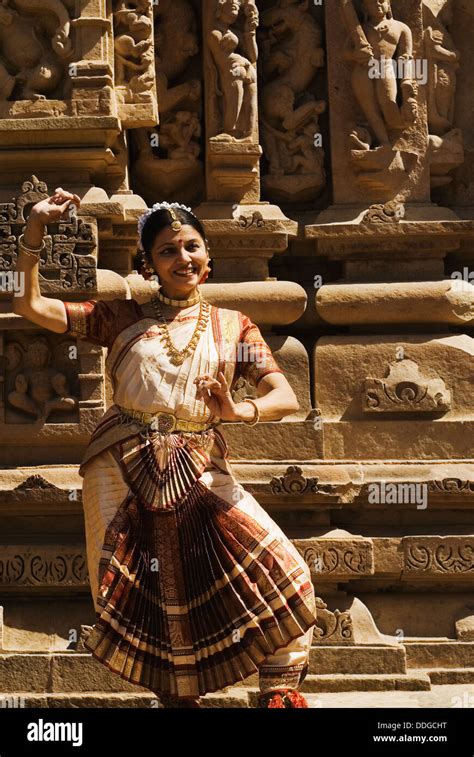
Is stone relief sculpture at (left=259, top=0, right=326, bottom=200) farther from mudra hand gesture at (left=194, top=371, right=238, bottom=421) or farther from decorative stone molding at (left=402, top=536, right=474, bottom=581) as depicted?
mudra hand gesture at (left=194, top=371, right=238, bottom=421)

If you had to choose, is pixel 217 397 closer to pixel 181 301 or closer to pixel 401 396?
pixel 181 301

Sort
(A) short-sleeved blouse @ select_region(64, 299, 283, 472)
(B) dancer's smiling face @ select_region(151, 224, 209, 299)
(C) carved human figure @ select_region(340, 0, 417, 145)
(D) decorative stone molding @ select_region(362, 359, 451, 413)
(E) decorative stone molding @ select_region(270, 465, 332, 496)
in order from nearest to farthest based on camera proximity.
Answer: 1. (A) short-sleeved blouse @ select_region(64, 299, 283, 472)
2. (B) dancer's smiling face @ select_region(151, 224, 209, 299)
3. (E) decorative stone molding @ select_region(270, 465, 332, 496)
4. (D) decorative stone molding @ select_region(362, 359, 451, 413)
5. (C) carved human figure @ select_region(340, 0, 417, 145)

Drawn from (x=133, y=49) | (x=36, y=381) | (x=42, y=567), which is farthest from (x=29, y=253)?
(x=133, y=49)

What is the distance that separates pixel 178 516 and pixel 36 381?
2006 millimetres

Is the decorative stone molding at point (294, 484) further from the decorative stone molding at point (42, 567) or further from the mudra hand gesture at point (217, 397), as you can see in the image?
the mudra hand gesture at point (217, 397)

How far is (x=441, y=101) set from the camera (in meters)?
9.85

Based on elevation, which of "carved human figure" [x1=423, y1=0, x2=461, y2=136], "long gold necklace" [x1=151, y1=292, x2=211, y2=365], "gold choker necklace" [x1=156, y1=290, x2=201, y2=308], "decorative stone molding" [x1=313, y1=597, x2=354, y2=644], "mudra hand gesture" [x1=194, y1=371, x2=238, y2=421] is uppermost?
"carved human figure" [x1=423, y1=0, x2=461, y2=136]

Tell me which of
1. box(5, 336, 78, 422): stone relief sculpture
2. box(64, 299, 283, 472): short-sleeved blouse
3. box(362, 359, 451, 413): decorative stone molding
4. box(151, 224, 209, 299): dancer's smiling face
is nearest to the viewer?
box(64, 299, 283, 472): short-sleeved blouse

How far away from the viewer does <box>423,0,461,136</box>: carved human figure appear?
9812 millimetres

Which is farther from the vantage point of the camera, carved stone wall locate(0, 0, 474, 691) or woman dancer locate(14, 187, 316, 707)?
carved stone wall locate(0, 0, 474, 691)

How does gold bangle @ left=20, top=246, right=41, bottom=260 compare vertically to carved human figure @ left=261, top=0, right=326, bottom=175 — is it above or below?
below

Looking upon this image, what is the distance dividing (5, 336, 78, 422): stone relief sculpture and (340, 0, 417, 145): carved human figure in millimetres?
2238

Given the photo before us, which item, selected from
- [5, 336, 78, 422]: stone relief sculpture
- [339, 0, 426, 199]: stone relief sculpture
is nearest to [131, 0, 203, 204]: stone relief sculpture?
[339, 0, 426, 199]: stone relief sculpture

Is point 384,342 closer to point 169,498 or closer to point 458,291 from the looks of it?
point 458,291
